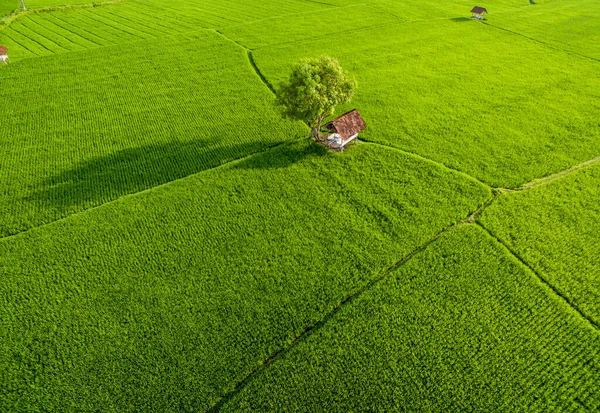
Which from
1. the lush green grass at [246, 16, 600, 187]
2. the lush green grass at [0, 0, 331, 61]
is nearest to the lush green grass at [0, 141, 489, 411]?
the lush green grass at [246, 16, 600, 187]

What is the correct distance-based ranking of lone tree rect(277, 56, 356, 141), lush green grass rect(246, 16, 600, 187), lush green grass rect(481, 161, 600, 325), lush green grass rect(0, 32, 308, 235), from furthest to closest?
lush green grass rect(246, 16, 600, 187), lush green grass rect(0, 32, 308, 235), lone tree rect(277, 56, 356, 141), lush green grass rect(481, 161, 600, 325)

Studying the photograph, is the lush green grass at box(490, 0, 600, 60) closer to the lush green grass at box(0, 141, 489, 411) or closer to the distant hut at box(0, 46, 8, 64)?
the lush green grass at box(0, 141, 489, 411)

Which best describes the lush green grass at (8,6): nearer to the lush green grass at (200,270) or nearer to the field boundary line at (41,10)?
the field boundary line at (41,10)

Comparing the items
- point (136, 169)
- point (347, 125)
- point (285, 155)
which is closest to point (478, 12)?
point (347, 125)

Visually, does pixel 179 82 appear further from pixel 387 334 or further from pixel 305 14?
pixel 387 334

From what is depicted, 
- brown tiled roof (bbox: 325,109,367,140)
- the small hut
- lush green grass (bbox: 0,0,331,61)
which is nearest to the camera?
brown tiled roof (bbox: 325,109,367,140)
